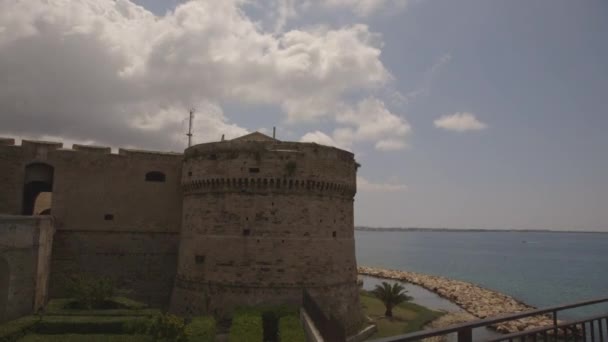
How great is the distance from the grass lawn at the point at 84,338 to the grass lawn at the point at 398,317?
12.1 metres

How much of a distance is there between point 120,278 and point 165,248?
9.04ft

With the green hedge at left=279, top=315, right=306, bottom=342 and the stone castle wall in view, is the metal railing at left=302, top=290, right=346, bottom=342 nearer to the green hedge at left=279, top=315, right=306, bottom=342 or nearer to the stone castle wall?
the green hedge at left=279, top=315, right=306, bottom=342

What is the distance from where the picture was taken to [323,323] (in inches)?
585

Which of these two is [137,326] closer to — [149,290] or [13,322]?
[13,322]

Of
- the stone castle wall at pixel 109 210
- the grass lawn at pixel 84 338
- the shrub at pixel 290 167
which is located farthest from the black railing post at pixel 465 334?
the stone castle wall at pixel 109 210

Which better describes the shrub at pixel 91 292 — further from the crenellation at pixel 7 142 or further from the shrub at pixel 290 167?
the shrub at pixel 290 167

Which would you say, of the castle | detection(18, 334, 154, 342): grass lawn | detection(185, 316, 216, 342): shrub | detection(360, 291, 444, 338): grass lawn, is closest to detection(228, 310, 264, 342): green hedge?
detection(185, 316, 216, 342): shrub

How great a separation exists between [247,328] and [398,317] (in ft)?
48.3

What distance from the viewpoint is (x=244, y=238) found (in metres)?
19.3

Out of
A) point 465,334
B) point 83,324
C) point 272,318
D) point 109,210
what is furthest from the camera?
point 109,210

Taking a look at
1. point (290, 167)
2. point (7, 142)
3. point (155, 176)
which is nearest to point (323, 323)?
point (290, 167)

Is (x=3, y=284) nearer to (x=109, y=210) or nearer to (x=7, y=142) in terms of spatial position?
(x=109, y=210)

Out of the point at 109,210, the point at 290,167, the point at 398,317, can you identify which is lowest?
the point at 398,317

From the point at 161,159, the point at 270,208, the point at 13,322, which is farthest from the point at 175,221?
the point at 13,322
